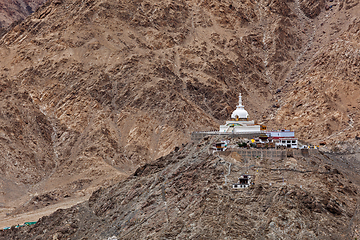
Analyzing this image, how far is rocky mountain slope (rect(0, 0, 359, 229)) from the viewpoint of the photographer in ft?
350

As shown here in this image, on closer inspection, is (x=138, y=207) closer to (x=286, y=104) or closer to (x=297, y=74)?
(x=286, y=104)

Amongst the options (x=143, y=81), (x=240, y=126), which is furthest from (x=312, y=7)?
(x=240, y=126)

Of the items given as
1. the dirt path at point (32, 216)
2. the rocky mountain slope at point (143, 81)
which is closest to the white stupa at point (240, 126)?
the rocky mountain slope at point (143, 81)

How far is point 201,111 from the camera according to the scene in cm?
11825

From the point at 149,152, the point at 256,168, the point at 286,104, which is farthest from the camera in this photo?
the point at 286,104

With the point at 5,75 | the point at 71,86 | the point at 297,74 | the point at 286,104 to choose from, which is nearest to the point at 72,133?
the point at 71,86

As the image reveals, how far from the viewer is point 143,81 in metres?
120

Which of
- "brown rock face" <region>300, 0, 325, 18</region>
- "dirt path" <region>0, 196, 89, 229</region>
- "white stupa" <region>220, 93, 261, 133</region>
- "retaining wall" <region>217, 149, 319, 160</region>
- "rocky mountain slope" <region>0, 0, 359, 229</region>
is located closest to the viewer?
"retaining wall" <region>217, 149, 319, 160</region>

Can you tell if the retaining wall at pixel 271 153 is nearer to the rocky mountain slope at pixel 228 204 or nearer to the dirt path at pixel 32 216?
the rocky mountain slope at pixel 228 204

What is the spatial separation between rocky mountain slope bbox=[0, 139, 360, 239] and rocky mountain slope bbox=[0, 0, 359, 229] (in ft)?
101

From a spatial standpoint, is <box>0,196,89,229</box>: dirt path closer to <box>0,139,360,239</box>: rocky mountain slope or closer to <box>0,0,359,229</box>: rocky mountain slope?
<box>0,0,359,229</box>: rocky mountain slope

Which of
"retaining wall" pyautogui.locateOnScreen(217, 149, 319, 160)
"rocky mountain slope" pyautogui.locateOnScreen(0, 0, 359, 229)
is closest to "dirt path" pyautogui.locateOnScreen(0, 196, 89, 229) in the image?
"rocky mountain slope" pyautogui.locateOnScreen(0, 0, 359, 229)

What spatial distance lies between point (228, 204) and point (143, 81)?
65.7 meters

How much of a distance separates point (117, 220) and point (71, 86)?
5527cm
